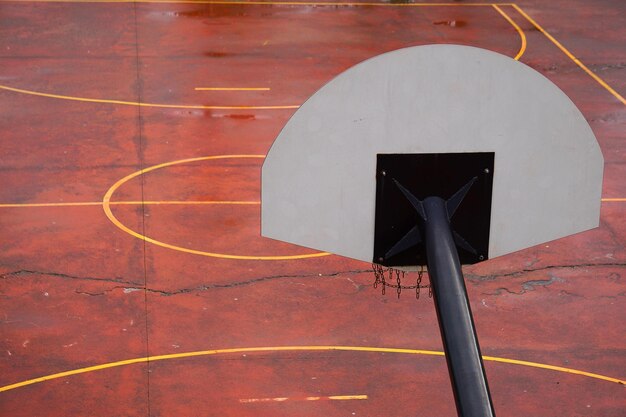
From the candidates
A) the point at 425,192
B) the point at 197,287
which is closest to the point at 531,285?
the point at 197,287

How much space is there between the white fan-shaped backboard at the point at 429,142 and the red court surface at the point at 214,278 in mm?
5451

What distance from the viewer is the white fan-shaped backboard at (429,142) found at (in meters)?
4.30

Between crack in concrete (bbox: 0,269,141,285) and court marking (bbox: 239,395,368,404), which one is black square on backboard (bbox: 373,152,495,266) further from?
crack in concrete (bbox: 0,269,141,285)

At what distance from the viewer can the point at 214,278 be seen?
12305 millimetres

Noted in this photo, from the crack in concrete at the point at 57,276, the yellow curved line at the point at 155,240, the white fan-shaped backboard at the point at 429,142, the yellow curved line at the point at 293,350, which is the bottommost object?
the yellow curved line at the point at 293,350

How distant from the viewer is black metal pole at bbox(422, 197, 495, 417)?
3.55 metres

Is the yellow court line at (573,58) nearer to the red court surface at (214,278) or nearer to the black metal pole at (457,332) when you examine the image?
the red court surface at (214,278)

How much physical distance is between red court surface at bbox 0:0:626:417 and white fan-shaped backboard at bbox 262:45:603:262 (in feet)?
17.9

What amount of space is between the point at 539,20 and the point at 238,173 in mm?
10641

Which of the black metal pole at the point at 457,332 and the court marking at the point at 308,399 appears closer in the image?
the black metal pole at the point at 457,332

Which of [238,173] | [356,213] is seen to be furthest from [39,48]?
[356,213]

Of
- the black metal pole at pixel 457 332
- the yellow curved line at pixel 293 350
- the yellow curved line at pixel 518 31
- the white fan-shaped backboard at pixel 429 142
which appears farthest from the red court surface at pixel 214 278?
the black metal pole at pixel 457 332

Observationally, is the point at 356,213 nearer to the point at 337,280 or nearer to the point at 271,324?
the point at 271,324

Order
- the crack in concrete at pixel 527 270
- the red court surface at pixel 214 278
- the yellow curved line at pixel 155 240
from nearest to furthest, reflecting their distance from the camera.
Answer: the red court surface at pixel 214 278, the crack in concrete at pixel 527 270, the yellow curved line at pixel 155 240
